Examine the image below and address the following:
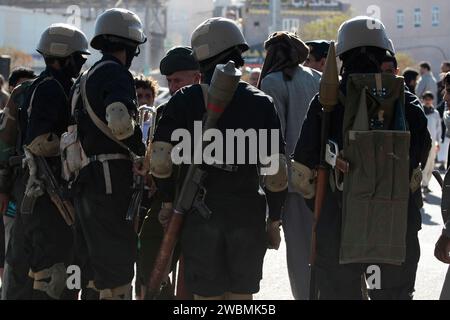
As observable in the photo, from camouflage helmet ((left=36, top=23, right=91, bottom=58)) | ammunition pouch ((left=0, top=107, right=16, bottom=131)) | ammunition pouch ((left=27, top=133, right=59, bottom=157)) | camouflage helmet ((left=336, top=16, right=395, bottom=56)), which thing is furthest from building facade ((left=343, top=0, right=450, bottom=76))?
camouflage helmet ((left=336, top=16, right=395, bottom=56))

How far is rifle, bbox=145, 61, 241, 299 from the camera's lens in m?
4.48

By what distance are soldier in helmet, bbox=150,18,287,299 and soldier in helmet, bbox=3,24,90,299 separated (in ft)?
3.38

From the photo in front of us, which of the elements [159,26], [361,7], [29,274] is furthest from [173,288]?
[361,7]

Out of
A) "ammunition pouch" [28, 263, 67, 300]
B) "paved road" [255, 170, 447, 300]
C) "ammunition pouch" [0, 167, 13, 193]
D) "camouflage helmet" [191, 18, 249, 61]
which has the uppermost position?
"camouflage helmet" [191, 18, 249, 61]

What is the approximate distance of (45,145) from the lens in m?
5.41

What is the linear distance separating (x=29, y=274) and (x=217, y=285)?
1599mm

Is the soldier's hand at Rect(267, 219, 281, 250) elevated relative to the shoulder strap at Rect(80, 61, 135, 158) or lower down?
Answer: lower down

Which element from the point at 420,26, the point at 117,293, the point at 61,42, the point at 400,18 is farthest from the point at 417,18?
the point at 117,293

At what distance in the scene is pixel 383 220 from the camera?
14.7 ft

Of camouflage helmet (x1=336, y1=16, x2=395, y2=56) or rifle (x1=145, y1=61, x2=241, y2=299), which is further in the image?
camouflage helmet (x1=336, y1=16, x2=395, y2=56)

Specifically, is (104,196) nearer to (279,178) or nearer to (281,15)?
(279,178)

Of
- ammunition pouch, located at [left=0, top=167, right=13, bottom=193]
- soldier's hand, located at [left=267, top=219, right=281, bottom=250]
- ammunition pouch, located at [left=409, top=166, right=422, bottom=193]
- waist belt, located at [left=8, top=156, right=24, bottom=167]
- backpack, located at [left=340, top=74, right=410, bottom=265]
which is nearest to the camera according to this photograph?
backpack, located at [left=340, top=74, right=410, bottom=265]

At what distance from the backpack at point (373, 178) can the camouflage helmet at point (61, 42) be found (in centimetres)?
208

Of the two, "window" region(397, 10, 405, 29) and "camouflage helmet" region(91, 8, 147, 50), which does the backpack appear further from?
"window" region(397, 10, 405, 29)
